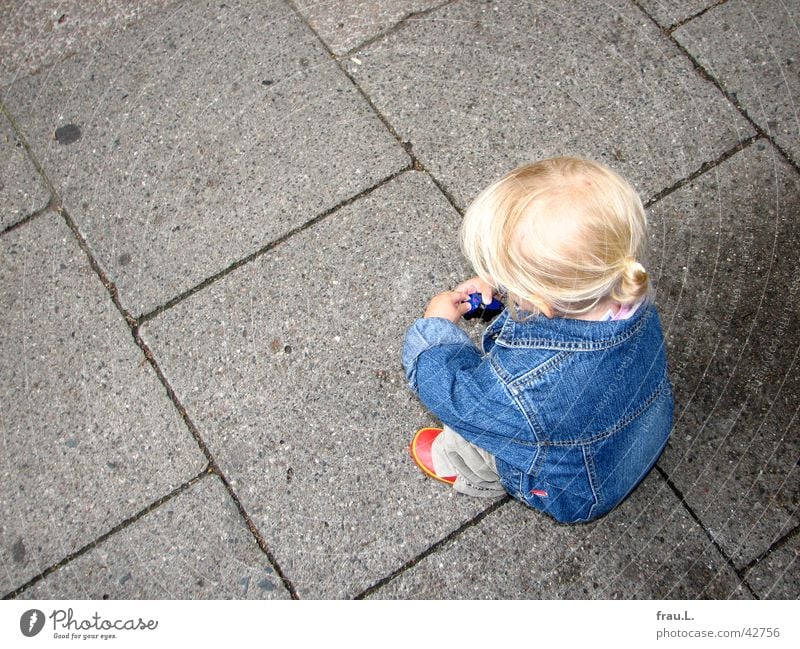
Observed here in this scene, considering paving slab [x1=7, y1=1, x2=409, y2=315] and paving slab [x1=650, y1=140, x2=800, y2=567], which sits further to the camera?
paving slab [x1=7, y1=1, x2=409, y2=315]

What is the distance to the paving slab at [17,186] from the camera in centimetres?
259

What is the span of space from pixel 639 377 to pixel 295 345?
1.05 m

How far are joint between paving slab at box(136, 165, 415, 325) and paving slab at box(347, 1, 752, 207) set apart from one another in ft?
0.56

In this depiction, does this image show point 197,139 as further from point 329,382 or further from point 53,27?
point 329,382

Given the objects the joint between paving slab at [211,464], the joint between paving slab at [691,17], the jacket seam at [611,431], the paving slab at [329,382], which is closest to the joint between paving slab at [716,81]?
the joint between paving slab at [691,17]

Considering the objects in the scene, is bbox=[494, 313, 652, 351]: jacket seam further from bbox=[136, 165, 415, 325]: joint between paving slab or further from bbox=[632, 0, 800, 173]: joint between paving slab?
bbox=[632, 0, 800, 173]: joint between paving slab

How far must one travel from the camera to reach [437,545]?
7.08 feet

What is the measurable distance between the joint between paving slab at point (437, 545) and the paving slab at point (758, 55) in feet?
4.83

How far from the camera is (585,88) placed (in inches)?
106

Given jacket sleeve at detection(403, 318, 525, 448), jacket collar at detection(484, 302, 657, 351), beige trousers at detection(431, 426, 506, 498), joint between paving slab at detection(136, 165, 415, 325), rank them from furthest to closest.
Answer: joint between paving slab at detection(136, 165, 415, 325), beige trousers at detection(431, 426, 506, 498), jacket sleeve at detection(403, 318, 525, 448), jacket collar at detection(484, 302, 657, 351)

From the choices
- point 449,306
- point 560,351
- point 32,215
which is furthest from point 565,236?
point 32,215

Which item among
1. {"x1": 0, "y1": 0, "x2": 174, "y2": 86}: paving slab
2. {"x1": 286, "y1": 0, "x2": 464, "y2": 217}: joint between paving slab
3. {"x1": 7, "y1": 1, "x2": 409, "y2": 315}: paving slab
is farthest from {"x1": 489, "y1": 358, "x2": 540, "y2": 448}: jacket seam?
{"x1": 0, "y1": 0, "x2": 174, "y2": 86}: paving slab

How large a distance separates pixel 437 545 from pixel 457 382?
56cm

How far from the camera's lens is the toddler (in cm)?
157
